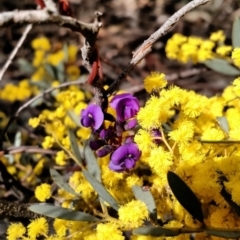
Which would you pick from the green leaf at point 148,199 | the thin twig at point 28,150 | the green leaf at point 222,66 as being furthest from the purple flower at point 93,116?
the green leaf at point 222,66

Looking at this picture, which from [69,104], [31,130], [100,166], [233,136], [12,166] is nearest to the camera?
[233,136]

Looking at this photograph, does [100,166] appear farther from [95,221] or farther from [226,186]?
[226,186]

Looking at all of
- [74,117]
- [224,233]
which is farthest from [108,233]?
[74,117]

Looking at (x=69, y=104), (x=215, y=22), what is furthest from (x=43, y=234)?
(x=215, y=22)

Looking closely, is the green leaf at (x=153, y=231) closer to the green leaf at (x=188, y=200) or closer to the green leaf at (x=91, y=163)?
the green leaf at (x=188, y=200)

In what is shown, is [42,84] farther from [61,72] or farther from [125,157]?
[125,157]

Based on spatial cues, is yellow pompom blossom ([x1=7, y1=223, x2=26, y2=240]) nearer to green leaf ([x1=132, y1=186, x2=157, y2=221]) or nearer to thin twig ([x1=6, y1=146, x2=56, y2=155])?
green leaf ([x1=132, y1=186, x2=157, y2=221])
